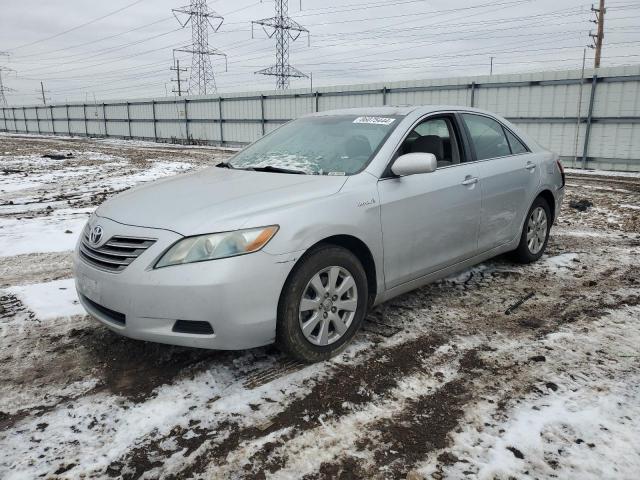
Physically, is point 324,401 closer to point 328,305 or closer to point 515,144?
point 328,305

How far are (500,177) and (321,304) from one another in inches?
89.6

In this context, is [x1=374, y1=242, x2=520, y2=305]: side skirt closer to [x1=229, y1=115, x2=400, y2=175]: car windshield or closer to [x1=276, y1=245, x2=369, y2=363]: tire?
[x1=276, y1=245, x2=369, y2=363]: tire

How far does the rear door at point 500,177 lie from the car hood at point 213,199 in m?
1.64

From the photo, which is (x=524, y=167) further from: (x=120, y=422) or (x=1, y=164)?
(x=1, y=164)

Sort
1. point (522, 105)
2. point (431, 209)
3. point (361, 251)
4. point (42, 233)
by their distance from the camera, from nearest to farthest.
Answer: point (361, 251), point (431, 209), point (42, 233), point (522, 105)

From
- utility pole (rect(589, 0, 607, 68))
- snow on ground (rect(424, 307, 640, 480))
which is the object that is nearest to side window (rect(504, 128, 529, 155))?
snow on ground (rect(424, 307, 640, 480))

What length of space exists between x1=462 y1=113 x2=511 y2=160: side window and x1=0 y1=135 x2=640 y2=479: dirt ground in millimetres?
1224

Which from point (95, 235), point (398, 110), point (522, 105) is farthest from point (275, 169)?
point (522, 105)

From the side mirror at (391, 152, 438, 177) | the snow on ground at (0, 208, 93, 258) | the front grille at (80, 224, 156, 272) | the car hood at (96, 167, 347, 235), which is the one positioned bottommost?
the snow on ground at (0, 208, 93, 258)

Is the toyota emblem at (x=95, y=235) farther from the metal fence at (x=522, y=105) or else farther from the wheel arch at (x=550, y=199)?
the metal fence at (x=522, y=105)

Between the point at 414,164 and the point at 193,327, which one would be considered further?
the point at 414,164

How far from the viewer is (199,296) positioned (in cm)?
257

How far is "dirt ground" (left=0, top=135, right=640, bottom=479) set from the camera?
86.4 inches

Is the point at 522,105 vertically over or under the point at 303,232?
over
